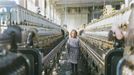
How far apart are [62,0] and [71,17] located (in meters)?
4.75

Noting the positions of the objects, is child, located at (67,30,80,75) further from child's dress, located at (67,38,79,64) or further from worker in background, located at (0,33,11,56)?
worker in background, located at (0,33,11,56)

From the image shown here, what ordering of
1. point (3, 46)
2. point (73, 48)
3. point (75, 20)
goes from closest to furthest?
point (3, 46), point (73, 48), point (75, 20)

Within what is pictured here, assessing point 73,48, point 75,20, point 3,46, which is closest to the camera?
point 3,46

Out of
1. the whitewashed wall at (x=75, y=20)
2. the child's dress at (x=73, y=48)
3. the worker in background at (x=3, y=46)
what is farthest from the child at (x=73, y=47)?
the whitewashed wall at (x=75, y=20)

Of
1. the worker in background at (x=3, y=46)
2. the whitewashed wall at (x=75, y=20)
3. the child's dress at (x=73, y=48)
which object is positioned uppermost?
the whitewashed wall at (x=75, y=20)

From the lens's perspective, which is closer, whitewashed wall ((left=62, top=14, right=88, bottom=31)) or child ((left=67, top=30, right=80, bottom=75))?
child ((left=67, top=30, right=80, bottom=75))

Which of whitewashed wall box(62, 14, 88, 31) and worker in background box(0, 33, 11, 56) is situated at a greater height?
whitewashed wall box(62, 14, 88, 31)

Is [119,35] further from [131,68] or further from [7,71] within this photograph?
[7,71]

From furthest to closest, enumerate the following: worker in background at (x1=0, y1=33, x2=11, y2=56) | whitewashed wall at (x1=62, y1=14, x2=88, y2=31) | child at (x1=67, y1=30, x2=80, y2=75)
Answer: whitewashed wall at (x1=62, y1=14, x2=88, y2=31)
child at (x1=67, y1=30, x2=80, y2=75)
worker in background at (x1=0, y1=33, x2=11, y2=56)

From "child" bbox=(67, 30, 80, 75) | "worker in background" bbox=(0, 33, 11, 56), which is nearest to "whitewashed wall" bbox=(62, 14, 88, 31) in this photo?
"child" bbox=(67, 30, 80, 75)

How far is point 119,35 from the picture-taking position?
1689mm

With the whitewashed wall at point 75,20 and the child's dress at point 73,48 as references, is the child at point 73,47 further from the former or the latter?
the whitewashed wall at point 75,20

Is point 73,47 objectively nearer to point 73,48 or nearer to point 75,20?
point 73,48

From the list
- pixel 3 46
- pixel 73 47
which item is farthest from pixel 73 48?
pixel 3 46
